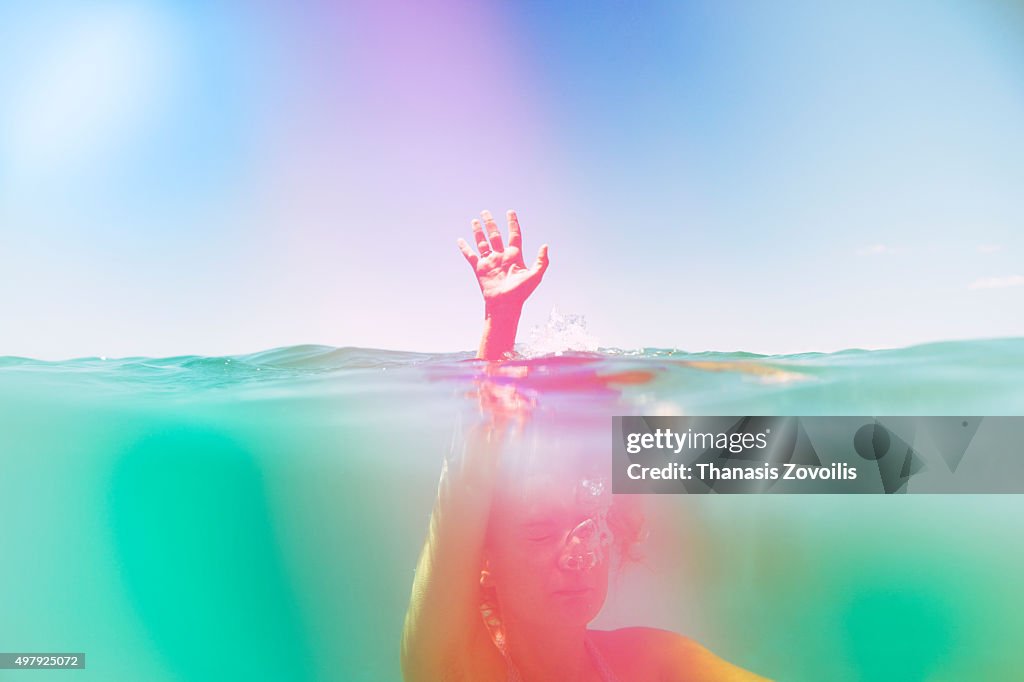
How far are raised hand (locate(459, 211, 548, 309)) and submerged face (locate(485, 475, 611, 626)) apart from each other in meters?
1.26

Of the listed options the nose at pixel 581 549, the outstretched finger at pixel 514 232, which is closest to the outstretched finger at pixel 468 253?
the outstretched finger at pixel 514 232

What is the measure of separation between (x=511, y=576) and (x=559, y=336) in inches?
83.6

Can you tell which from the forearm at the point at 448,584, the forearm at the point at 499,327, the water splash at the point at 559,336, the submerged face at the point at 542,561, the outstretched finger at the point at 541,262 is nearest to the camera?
the forearm at the point at 448,584

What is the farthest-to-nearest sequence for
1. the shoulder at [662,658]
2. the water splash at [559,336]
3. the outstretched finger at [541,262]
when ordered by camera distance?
the water splash at [559,336] → the shoulder at [662,658] → the outstretched finger at [541,262]

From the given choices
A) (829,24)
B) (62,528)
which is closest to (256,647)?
(62,528)

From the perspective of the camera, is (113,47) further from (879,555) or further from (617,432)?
(879,555)

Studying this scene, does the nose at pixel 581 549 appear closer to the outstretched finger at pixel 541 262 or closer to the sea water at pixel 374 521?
the sea water at pixel 374 521

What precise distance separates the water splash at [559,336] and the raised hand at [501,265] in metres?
0.96

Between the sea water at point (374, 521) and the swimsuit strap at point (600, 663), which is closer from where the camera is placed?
the swimsuit strap at point (600, 663)

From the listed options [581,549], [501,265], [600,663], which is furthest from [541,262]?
[600,663]

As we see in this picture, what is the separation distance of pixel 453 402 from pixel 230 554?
27.5 feet

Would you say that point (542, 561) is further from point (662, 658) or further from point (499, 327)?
point (499, 327)

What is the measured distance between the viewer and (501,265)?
152 inches

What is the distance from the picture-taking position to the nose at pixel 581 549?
12.2ft
